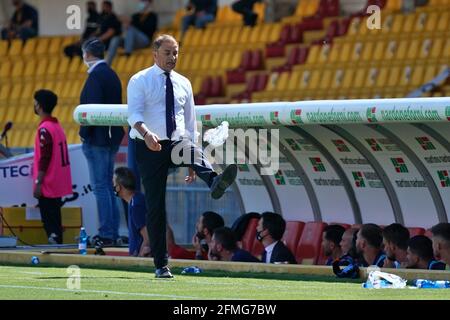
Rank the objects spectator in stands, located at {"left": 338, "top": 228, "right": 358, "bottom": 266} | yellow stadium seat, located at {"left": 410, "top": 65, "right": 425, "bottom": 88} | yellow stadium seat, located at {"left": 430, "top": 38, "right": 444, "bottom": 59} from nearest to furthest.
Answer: spectator in stands, located at {"left": 338, "top": 228, "right": 358, "bottom": 266} → yellow stadium seat, located at {"left": 410, "top": 65, "right": 425, "bottom": 88} → yellow stadium seat, located at {"left": 430, "top": 38, "right": 444, "bottom": 59}

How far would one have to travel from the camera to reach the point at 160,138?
11867 millimetres

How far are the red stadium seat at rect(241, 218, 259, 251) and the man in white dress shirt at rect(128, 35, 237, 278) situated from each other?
362 centimetres

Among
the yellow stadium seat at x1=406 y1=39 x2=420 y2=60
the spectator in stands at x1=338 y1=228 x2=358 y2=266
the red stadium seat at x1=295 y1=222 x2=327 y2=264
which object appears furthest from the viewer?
the yellow stadium seat at x1=406 y1=39 x2=420 y2=60

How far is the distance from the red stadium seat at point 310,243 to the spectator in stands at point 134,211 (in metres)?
1.56

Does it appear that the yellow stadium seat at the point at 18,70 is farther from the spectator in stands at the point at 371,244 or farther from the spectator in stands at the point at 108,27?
the spectator in stands at the point at 371,244

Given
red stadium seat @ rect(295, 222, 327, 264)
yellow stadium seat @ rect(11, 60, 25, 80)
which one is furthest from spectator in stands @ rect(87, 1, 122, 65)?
red stadium seat @ rect(295, 222, 327, 264)

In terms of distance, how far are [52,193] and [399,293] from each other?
23.8ft

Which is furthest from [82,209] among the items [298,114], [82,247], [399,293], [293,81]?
[293,81]

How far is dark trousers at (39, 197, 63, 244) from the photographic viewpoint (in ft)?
56.2

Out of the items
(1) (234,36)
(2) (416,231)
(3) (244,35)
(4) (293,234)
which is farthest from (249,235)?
(1) (234,36)

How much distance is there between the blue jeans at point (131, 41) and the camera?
1228 inches

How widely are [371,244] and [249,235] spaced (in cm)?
251

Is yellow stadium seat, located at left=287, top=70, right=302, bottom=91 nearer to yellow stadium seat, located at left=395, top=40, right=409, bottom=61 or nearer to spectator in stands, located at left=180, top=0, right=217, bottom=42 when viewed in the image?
yellow stadium seat, located at left=395, top=40, right=409, bottom=61

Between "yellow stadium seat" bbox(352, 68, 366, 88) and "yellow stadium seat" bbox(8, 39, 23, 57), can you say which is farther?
"yellow stadium seat" bbox(8, 39, 23, 57)
